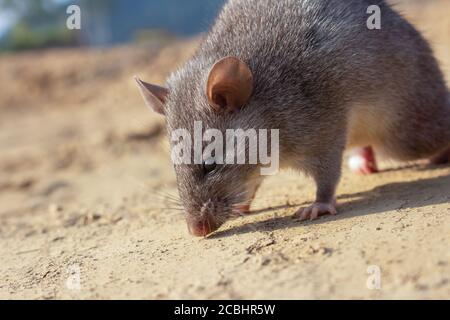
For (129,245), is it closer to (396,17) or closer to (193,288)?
(193,288)

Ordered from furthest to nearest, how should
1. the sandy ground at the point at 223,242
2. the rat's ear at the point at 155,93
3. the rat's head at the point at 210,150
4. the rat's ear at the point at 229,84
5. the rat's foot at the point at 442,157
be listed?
the rat's foot at the point at 442,157, the rat's ear at the point at 155,93, the rat's head at the point at 210,150, the rat's ear at the point at 229,84, the sandy ground at the point at 223,242

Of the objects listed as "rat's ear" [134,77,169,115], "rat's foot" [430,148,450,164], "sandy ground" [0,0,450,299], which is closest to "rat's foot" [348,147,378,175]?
"sandy ground" [0,0,450,299]

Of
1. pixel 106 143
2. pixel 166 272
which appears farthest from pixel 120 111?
pixel 166 272

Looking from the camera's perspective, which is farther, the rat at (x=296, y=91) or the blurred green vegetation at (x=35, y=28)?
the blurred green vegetation at (x=35, y=28)

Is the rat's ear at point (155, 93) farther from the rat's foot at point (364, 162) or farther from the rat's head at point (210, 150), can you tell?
the rat's foot at point (364, 162)

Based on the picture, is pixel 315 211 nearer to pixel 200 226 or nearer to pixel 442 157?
pixel 200 226

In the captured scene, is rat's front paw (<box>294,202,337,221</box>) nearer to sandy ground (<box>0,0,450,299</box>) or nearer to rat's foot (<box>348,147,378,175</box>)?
sandy ground (<box>0,0,450,299</box>)

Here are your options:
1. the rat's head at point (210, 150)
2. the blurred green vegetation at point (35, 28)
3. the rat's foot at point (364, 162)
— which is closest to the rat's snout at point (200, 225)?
the rat's head at point (210, 150)
